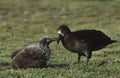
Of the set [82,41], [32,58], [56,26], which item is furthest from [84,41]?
[56,26]

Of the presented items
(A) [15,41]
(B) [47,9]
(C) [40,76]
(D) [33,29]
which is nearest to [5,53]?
(A) [15,41]

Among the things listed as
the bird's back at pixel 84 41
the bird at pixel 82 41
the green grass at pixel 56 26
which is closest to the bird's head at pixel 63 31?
the bird at pixel 82 41

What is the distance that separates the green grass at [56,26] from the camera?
14.0m

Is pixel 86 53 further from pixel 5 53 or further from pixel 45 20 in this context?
pixel 45 20

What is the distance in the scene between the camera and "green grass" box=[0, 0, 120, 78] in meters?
14.0

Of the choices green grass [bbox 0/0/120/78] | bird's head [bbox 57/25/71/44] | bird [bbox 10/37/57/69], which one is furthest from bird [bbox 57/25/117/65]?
bird [bbox 10/37/57/69]

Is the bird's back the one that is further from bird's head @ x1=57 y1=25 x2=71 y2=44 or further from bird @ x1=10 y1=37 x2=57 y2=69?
bird @ x1=10 y1=37 x2=57 y2=69

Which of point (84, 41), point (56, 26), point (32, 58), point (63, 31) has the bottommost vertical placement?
point (56, 26)

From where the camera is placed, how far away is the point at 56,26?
99.4 ft

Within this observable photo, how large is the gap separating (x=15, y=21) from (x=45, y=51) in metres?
18.6

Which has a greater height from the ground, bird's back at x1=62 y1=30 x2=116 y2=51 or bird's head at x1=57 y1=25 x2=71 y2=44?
bird's head at x1=57 y1=25 x2=71 y2=44

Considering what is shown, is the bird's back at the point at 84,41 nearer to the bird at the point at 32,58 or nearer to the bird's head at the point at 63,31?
the bird's head at the point at 63,31

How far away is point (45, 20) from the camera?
33281mm

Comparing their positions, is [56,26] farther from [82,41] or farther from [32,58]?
[32,58]
